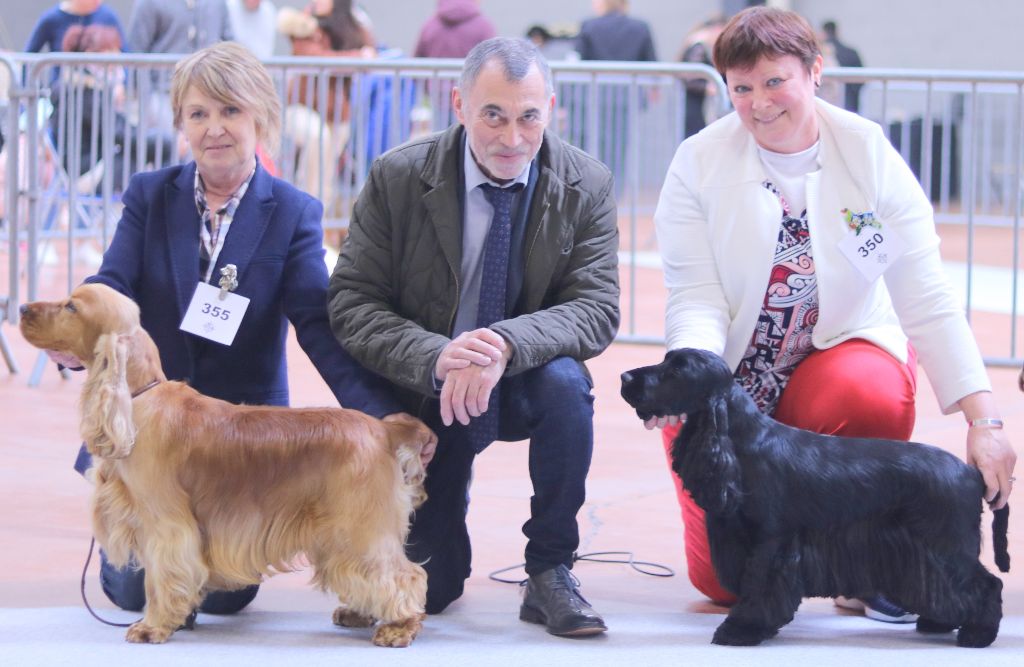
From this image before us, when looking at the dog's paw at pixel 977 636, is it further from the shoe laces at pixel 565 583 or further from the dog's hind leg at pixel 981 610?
the shoe laces at pixel 565 583

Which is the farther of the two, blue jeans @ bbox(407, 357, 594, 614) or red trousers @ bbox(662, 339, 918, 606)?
red trousers @ bbox(662, 339, 918, 606)

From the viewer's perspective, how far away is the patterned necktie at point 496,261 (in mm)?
2752

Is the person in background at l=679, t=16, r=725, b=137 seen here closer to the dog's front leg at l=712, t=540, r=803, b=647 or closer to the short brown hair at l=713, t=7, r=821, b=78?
the short brown hair at l=713, t=7, r=821, b=78

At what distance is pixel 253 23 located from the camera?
9.55 m

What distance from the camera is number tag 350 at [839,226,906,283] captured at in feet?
9.09

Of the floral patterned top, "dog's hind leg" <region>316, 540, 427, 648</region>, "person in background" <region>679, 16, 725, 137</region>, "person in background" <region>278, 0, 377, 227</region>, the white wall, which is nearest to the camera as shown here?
"dog's hind leg" <region>316, 540, 427, 648</region>

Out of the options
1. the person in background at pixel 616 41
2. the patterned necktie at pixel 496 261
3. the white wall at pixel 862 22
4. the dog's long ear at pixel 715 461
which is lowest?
the dog's long ear at pixel 715 461

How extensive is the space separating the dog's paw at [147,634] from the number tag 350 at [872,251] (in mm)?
1486

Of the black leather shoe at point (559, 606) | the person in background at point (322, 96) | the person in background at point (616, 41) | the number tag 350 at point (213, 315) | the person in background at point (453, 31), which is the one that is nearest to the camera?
the black leather shoe at point (559, 606)

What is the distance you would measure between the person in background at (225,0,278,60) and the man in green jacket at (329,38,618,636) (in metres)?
7.01

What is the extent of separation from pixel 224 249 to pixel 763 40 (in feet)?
3.72

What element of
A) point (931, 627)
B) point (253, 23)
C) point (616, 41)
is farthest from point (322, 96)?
point (616, 41)

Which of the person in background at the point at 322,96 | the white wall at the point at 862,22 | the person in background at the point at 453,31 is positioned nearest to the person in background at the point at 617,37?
the person in background at the point at 453,31

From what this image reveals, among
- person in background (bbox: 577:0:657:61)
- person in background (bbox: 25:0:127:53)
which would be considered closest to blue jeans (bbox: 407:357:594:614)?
person in background (bbox: 25:0:127:53)
